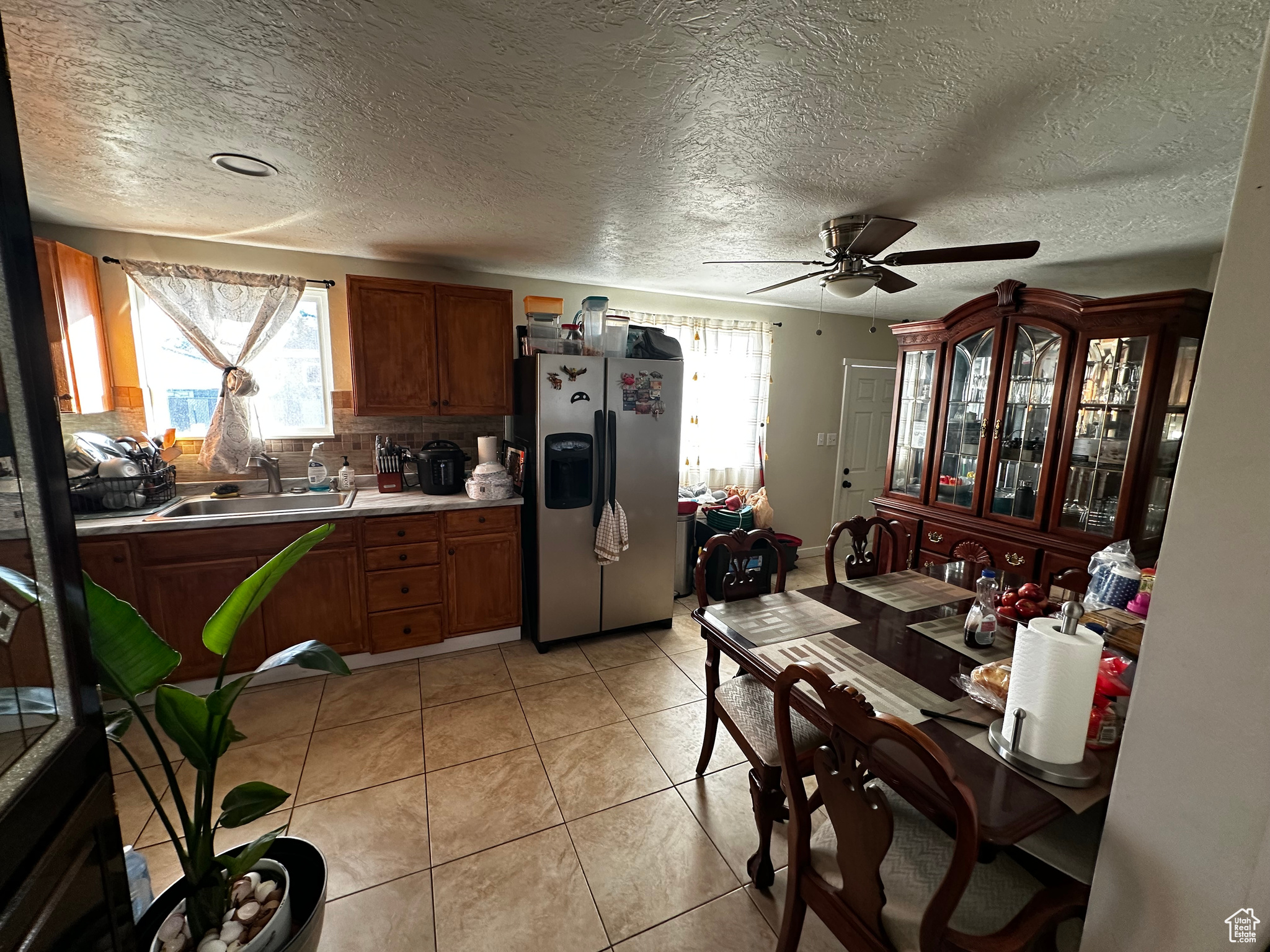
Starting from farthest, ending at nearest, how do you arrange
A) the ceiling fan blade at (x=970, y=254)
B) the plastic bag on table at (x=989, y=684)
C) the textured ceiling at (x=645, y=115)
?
the ceiling fan blade at (x=970, y=254) → the plastic bag on table at (x=989, y=684) → the textured ceiling at (x=645, y=115)

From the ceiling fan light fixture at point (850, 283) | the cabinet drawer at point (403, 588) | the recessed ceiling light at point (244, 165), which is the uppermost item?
the recessed ceiling light at point (244, 165)

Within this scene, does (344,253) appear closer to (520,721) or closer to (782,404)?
(520,721)

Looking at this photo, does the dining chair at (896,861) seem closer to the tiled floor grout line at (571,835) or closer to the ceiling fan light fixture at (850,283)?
the tiled floor grout line at (571,835)

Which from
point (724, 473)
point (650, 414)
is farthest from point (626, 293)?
point (724, 473)

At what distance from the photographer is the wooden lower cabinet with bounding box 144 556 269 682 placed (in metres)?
2.31

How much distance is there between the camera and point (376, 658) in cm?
278

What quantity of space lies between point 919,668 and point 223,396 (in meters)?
3.51

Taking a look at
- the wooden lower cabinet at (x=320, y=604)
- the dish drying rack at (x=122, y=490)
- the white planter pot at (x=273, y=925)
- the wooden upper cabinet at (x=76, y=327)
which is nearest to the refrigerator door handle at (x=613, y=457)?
the wooden lower cabinet at (x=320, y=604)

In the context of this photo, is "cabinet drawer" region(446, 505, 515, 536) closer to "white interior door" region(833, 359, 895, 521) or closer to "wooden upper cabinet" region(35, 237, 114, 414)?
"wooden upper cabinet" region(35, 237, 114, 414)

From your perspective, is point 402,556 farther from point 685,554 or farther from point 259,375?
point 685,554

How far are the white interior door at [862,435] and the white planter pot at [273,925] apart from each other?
4.66m

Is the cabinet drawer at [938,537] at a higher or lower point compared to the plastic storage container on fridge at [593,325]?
lower

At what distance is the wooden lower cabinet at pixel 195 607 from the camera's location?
2312mm

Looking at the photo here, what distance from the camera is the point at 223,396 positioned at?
109 inches
